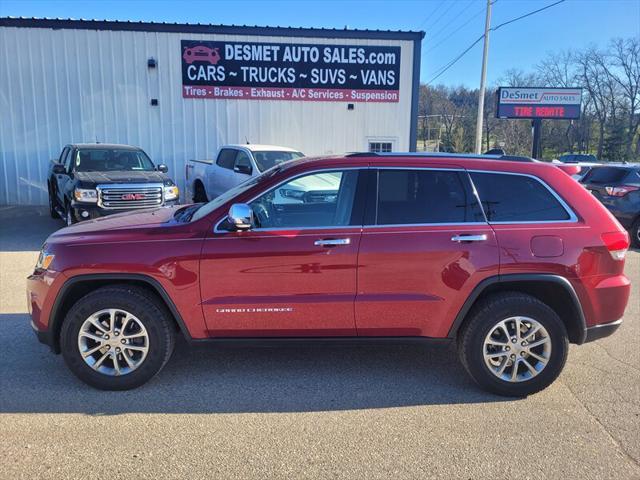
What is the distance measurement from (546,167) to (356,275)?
1706 mm

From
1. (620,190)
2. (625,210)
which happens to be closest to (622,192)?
(620,190)

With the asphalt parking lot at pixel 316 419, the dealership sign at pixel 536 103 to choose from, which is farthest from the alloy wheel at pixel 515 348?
the dealership sign at pixel 536 103

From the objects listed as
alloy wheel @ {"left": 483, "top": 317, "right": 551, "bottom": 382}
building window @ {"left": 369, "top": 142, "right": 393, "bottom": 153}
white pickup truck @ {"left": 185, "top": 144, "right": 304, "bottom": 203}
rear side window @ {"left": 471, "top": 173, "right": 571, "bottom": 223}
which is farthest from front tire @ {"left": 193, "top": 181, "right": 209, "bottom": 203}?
alloy wheel @ {"left": 483, "top": 317, "right": 551, "bottom": 382}

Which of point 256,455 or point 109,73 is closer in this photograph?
point 256,455

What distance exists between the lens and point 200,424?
3.39 metres

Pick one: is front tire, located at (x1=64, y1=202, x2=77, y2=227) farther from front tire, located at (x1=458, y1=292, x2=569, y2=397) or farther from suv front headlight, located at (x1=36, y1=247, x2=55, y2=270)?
front tire, located at (x1=458, y1=292, x2=569, y2=397)

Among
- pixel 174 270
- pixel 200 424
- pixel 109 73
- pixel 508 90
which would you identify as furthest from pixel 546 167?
pixel 508 90

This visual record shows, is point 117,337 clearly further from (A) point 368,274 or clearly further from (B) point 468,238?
(B) point 468,238

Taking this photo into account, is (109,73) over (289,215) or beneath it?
over

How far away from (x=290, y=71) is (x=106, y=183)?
8.12 m

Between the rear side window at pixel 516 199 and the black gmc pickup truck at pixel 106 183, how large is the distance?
23.4 feet

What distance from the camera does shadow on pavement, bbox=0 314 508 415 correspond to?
364 centimetres

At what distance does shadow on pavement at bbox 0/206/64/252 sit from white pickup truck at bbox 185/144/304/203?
3437mm

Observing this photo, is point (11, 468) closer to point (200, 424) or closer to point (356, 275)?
point (200, 424)
